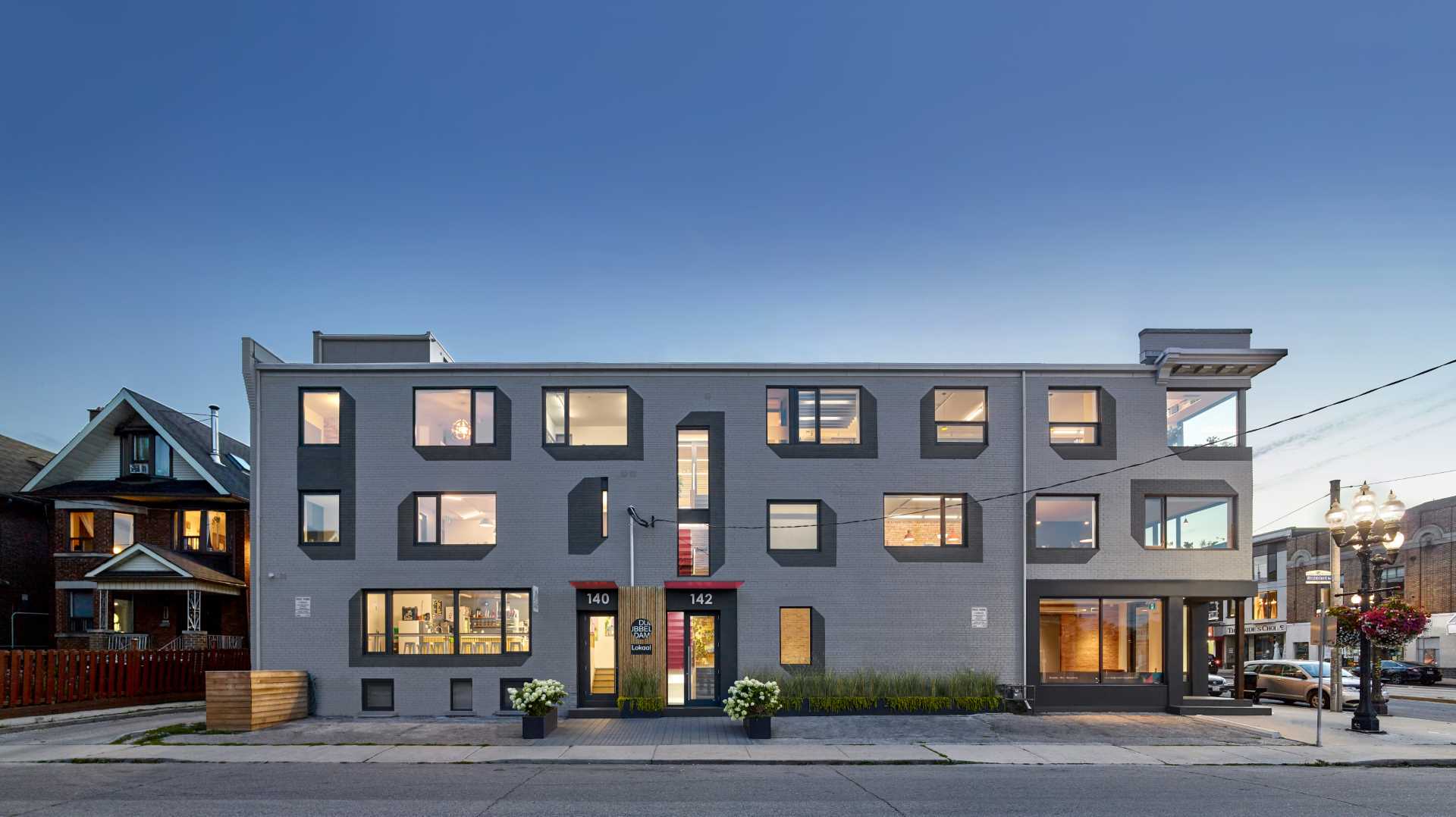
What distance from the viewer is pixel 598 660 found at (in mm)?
Result: 22109

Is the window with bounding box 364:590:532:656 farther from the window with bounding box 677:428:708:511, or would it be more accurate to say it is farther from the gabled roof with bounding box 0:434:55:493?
the gabled roof with bounding box 0:434:55:493

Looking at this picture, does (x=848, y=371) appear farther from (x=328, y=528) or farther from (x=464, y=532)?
(x=328, y=528)

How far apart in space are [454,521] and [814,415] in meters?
9.69

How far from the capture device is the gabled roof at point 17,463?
3544cm

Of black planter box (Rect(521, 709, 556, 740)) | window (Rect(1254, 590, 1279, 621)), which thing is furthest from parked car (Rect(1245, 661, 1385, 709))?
window (Rect(1254, 590, 1279, 621))

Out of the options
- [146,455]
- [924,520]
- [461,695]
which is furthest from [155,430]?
[924,520]

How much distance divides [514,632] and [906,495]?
10.6 metres

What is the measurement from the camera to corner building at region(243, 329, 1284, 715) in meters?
22.1

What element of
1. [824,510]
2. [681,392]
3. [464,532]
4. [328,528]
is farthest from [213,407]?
[824,510]

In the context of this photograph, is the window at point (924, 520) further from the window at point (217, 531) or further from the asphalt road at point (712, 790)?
the window at point (217, 531)

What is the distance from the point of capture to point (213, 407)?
34.7 m

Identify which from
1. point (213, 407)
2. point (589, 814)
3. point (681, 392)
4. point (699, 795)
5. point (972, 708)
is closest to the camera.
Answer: point (589, 814)

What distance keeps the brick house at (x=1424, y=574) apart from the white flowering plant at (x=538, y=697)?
1661 inches

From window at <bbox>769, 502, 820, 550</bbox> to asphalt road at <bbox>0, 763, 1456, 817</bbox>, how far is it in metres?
7.63
